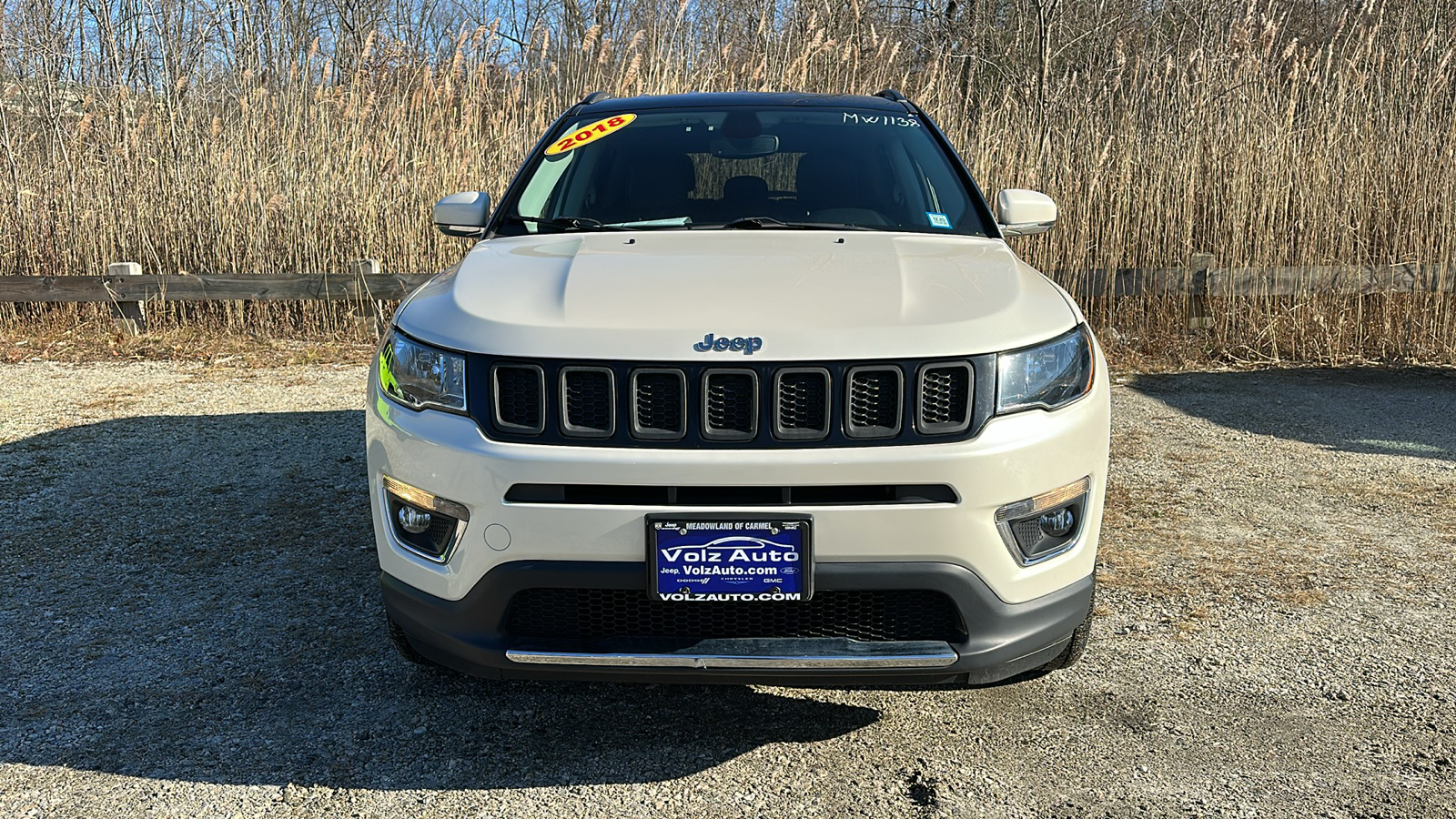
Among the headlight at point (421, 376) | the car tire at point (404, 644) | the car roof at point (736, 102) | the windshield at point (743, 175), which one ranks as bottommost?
the car tire at point (404, 644)

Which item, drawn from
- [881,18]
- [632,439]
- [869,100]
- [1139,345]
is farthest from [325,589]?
[881,18]

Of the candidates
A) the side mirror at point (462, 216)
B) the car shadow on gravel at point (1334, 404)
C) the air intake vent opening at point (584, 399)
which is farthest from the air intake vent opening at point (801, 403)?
the car shadow on gravel at point (1334, 404)

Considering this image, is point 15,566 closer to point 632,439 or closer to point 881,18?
point 632,439

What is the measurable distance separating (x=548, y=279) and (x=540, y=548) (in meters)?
0.69

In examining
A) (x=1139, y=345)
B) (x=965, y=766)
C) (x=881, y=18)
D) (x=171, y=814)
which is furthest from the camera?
(x=881, y=18)

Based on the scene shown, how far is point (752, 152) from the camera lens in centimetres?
365

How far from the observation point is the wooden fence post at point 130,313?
8273 millimetres

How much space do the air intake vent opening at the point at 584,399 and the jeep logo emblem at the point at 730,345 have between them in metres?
0.19

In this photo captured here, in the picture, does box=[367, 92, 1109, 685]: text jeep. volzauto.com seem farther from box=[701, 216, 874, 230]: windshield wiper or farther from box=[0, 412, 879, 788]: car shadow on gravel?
box=[701, 216, 874, 230]: windshield wiper

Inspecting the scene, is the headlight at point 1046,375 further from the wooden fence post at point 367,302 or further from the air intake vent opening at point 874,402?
the wooden fence post at point 367,302

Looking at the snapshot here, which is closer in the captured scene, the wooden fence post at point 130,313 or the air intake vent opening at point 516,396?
the air intake vent opening at point 516,396

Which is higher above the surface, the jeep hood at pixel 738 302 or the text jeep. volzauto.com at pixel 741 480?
the jeep hood at pixel 738 302

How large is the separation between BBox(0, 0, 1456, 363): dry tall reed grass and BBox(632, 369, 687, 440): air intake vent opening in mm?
6363

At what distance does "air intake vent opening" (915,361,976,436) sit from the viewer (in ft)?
7.16
